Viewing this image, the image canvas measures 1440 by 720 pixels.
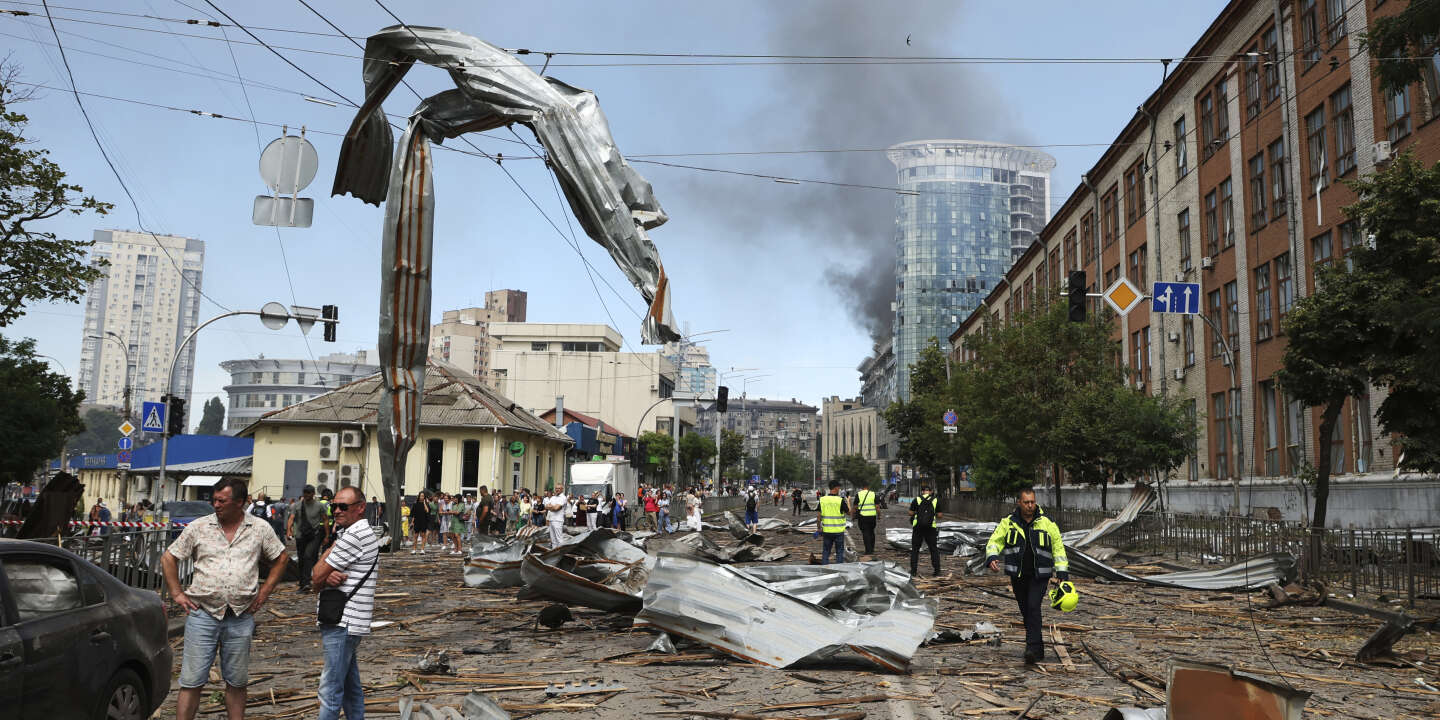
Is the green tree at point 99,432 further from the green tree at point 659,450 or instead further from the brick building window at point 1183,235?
the brick building window at point 1183,235

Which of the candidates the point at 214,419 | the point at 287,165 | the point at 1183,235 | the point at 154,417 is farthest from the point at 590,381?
the point at 214,419

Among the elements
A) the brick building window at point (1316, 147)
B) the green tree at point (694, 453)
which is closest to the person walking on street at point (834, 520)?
the brick building window at point (1316, 147)

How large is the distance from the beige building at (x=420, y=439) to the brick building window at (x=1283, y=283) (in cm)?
2883

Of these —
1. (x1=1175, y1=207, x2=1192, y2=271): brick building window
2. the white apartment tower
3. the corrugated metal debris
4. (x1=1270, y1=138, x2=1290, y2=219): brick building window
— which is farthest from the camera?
the white apartment tower

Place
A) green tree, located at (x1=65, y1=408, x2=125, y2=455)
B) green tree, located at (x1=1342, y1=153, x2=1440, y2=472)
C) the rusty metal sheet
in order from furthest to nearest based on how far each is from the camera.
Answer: green tree, located at (x1=65, y1=408, x2=125, y2=455)
green tree, located at (x1=1342, y1=153, x2=1440, y2=472)
the rusty metal sheet

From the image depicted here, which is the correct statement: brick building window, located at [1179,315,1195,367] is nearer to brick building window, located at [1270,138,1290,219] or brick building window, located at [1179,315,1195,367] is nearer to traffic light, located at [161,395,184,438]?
brick building window, located at [1270,138,1290,219]

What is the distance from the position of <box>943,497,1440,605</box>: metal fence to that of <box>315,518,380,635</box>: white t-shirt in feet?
47.3

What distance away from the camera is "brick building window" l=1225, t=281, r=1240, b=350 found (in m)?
35.4

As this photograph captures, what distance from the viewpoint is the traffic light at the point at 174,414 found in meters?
25.5

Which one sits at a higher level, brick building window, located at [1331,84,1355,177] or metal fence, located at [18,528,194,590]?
brick building window, located at [1331,84,1355,177]

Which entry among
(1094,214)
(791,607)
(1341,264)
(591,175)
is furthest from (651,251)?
(1094,214)

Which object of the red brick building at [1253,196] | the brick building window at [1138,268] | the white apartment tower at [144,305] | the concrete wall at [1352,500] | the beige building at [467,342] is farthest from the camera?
the beige building at [467,342]

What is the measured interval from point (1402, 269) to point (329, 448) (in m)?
36.4

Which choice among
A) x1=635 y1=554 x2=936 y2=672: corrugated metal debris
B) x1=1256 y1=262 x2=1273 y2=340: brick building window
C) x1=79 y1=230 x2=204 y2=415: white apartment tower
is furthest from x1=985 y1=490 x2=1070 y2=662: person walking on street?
x1=79 y1=230 x2=204 y2=415: white apartment tower
